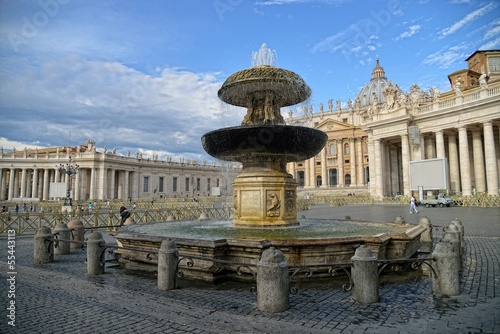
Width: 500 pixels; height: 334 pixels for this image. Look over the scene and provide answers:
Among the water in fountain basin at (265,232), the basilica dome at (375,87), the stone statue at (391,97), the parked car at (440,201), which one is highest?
the basilica dome at (375,87)

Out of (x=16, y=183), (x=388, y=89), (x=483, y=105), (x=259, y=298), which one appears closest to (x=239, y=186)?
(x=259, y=298)

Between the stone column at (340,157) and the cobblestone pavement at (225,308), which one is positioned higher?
the stone column at (340,157)

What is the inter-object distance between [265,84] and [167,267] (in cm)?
563

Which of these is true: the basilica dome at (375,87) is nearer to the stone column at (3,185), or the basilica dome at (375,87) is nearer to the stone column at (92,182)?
the stone column at (92,182)

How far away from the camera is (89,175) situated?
6788 cm

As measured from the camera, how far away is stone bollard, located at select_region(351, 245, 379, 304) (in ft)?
15.8

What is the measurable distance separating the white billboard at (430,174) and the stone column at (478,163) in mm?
9321

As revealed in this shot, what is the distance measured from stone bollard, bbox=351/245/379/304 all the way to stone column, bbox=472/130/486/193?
3991 cm

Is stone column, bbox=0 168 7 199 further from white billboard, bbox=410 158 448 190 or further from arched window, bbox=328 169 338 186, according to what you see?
white billboard, bbox=410 158 448 190

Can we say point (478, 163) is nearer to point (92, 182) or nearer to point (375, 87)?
point (92, 182)

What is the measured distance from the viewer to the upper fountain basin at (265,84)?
8961mm

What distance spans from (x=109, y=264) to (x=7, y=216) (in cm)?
1090

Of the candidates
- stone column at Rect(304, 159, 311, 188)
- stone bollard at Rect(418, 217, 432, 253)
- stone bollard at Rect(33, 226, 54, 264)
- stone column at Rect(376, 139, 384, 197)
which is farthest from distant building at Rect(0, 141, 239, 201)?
stone bollard at Rect(33, 226, 54, 264)

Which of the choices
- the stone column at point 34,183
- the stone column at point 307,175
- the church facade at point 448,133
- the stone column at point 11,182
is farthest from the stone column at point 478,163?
the stone column at point 11,182
